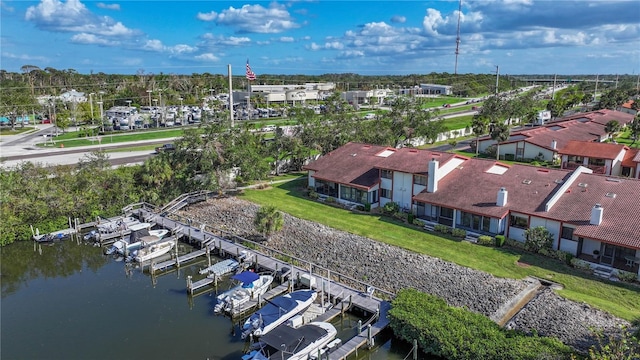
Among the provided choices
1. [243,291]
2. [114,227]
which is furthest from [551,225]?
[114,227]

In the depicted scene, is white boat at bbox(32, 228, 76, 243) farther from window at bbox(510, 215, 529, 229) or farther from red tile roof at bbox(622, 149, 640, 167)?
red tile roof at bbox(622, 149, 640, 167)

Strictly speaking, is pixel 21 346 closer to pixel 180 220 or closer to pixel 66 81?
pixel 180 220

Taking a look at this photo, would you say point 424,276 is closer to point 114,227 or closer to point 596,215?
point 596,215

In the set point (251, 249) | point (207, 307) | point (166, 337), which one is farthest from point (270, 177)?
point (166, 337)

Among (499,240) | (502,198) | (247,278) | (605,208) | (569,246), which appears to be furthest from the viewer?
(502,198)

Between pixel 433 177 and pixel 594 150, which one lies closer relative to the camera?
pixel 433 177
